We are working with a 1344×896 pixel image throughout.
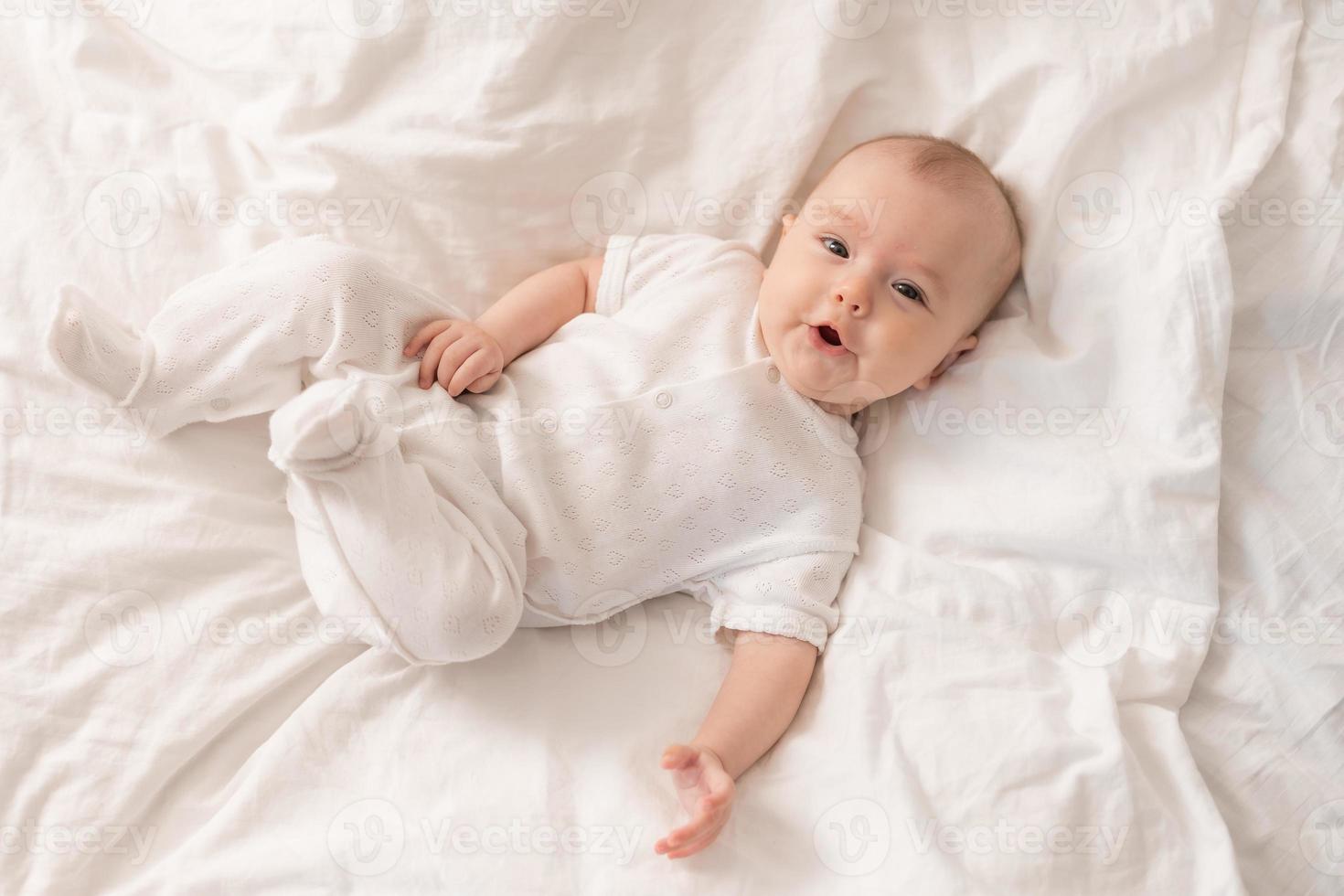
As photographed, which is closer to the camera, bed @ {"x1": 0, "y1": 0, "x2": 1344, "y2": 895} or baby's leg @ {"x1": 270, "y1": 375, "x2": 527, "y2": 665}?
baby's leg @ {"x1": 270, "y1": 375, "x2": 527, "y2": 665}

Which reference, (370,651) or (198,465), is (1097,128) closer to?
(370,651)

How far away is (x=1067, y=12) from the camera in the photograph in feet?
5.04

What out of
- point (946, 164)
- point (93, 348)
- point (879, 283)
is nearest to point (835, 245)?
point (879, 283)

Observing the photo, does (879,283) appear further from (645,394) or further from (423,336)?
(423,336)

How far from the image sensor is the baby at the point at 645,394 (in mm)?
1377

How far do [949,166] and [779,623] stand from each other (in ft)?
2.24

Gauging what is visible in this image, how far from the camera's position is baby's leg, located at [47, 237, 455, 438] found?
1391 mm

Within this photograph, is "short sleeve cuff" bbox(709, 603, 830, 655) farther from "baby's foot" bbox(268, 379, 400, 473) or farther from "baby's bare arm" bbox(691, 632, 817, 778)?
"baby's foot" bbox(268, 379, 400, 473)

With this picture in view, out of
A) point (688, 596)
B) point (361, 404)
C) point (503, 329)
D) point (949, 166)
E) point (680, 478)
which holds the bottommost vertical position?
point (688, 596)

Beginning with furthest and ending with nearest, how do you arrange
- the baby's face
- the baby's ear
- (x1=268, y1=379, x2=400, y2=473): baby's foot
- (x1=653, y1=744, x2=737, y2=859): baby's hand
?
the baby's ear, the baby's face, (x1=653, y1=744, x2=737, y2=859): baby's hand, (x1=268, y1=379, x2=400, y2=473): baby's foot

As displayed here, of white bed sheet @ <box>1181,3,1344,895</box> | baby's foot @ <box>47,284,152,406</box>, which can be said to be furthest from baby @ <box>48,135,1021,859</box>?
white bed sheet @ <box>1181,3,1344,895</box>

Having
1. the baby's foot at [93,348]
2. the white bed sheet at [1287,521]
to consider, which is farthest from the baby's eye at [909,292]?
the baby's foot at [93,348]

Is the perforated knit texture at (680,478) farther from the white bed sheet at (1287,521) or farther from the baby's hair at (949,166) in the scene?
the white bed sheet at (1287,521)

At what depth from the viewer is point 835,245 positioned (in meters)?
1.49
